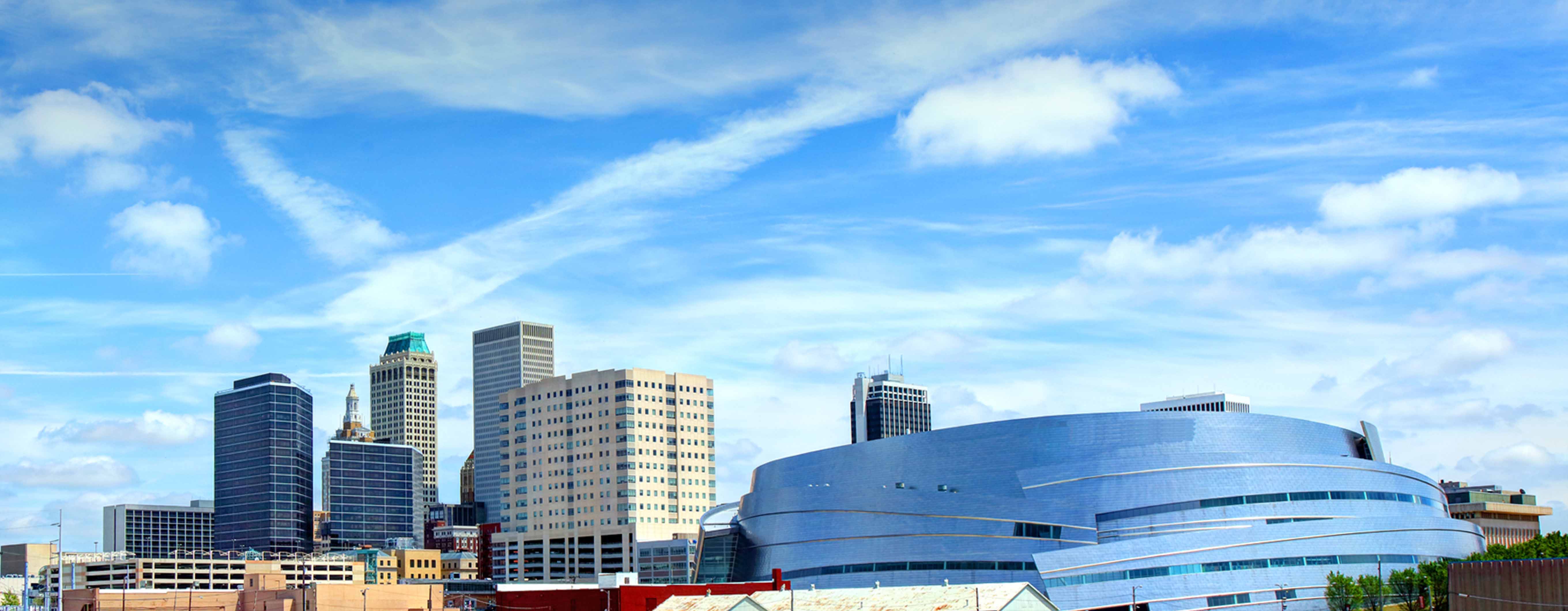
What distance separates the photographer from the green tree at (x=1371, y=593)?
166375 mm

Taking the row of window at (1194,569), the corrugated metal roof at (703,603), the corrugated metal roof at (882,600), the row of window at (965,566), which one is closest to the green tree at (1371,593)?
the row of window at (1194,569)

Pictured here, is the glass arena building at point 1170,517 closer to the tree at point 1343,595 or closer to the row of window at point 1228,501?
the row of window at point 1228,501

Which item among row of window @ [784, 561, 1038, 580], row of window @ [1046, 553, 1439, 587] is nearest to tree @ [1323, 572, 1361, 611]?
row of window @ [1046, 553, 1439, 587]

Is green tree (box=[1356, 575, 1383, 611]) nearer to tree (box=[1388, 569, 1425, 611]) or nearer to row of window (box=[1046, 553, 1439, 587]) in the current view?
tree (box=[1388, 569, 1425, 611])

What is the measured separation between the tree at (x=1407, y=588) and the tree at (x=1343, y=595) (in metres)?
4.97

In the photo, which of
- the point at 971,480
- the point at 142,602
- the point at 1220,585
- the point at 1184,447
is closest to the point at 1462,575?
the point at 1220,585

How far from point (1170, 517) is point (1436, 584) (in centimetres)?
3103

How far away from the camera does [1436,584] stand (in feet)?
551

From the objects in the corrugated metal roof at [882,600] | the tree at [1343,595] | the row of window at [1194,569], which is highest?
the corrugated metal roof at [882,600]

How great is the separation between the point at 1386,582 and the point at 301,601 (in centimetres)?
12453

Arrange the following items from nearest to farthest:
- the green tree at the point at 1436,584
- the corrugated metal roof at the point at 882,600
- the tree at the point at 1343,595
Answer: the corrugated metal roof at the point at 882,600 → the green tree at the point at 1436,584 → the tree at the point at 1343,595

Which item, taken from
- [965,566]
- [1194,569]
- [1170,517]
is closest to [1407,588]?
[1194,569]

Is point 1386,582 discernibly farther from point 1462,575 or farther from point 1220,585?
point 1462,575

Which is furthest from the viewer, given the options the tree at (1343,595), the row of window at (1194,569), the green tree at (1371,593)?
the row of window at (1194,569)
